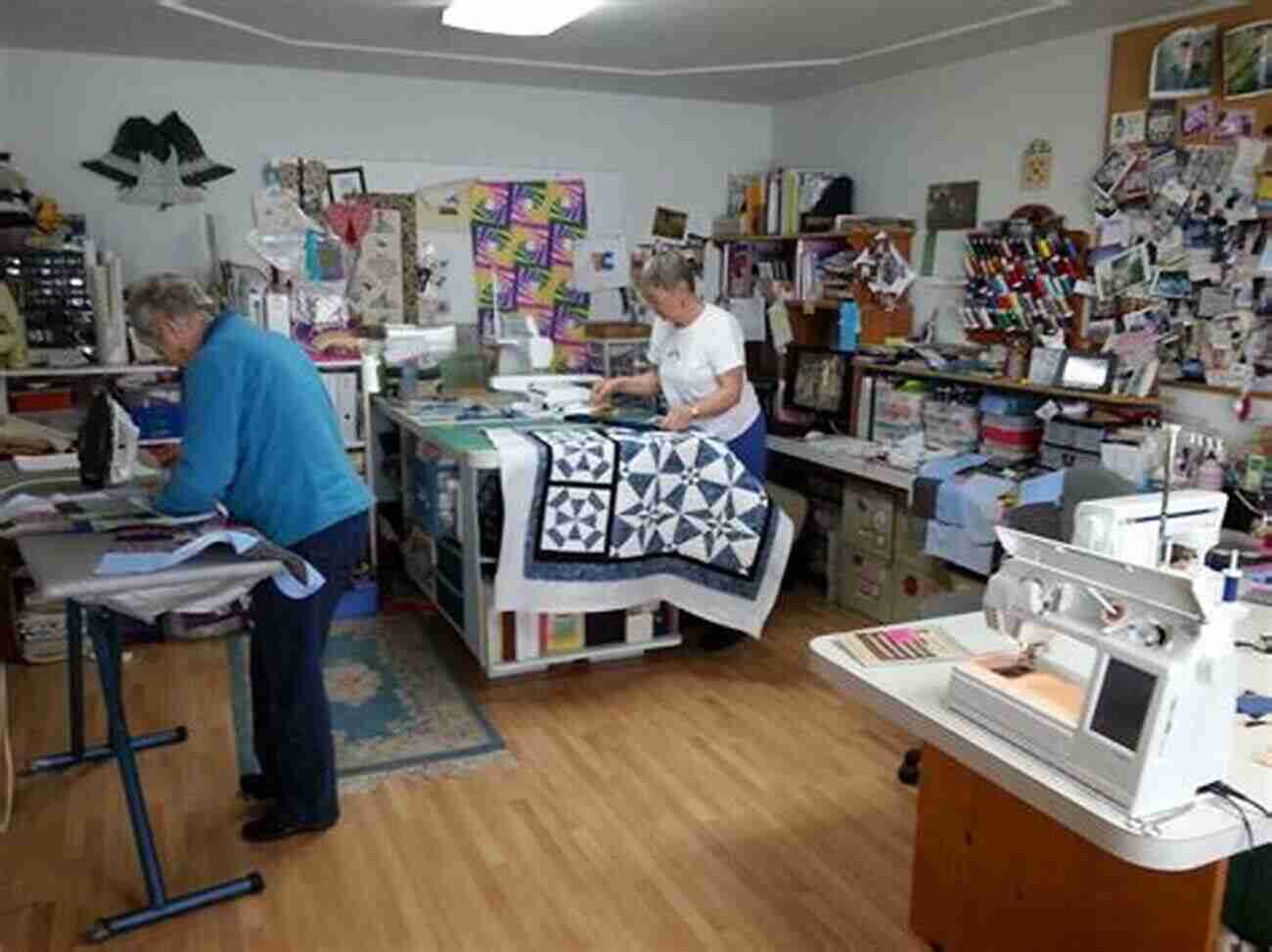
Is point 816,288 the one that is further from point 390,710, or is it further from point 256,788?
point 256,788

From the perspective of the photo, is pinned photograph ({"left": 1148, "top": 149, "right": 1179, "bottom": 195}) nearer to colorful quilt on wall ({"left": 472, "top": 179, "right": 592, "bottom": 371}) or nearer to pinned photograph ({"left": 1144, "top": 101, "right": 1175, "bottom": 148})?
pinned photograph ({"left": 1144, "top": 101, "right": 1175, "bottom": 148})

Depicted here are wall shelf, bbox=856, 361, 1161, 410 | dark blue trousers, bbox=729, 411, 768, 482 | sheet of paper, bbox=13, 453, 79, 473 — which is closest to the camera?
sheet of paper, bbox=13, 453, 79, 473

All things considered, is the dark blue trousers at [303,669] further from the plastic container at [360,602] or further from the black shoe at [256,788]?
the plastic container at [360,602]

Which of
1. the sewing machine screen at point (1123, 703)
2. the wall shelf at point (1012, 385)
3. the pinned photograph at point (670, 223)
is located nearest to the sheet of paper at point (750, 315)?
the pinned photograph at point (670, 223)

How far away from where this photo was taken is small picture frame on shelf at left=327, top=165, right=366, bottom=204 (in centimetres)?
451

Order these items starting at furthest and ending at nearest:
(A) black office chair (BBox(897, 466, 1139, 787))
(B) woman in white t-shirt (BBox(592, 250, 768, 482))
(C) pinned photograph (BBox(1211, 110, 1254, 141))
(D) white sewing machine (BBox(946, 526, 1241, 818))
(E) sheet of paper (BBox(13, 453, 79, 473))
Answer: (B) woman in white t-shirt (BBox(592, 250, 768, 482))
(C) pinned photograph (BBox(1211, 110, 1254, 141))
(E) sheet of paper (BBox(13, 453, 79, 473))
(A) black office chair (BBox(897, 466, 1139, 787))
(D) white sewing machine (BBox(946, 526, 1241, 818))

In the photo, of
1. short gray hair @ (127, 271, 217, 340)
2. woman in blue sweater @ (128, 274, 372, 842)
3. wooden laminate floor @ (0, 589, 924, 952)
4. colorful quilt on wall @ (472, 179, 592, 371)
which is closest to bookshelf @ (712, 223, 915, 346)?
colorful quilt on wall @ (472, 179, 592, 371)

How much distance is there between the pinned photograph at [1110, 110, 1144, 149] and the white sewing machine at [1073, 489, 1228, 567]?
2.05 metres

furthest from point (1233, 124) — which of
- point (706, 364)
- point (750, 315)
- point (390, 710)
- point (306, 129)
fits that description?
point (306, 129)

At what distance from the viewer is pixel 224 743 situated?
124 inches

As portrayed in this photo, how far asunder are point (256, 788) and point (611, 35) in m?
2.78

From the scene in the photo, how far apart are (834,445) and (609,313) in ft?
4.70

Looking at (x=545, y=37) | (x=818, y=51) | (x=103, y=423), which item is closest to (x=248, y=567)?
(x=103, y=423)

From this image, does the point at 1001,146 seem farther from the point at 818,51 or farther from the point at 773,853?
the point at 773,853
